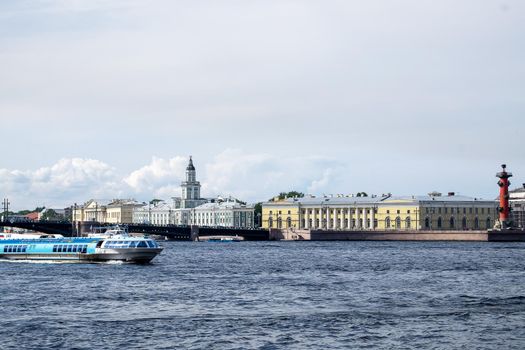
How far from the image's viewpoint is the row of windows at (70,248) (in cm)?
5420

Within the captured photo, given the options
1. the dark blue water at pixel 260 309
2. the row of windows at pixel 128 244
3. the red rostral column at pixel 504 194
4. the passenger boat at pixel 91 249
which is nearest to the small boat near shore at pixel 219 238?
the red rostral column at pixel 504 194

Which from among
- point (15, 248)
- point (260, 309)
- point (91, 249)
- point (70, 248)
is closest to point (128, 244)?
point (91, 249)

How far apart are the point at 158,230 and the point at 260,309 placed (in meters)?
95.7

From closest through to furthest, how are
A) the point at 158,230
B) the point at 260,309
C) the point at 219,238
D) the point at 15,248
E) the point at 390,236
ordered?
1. the point at 260,309
2. the point at 15,248
3. the point at 158,230
4. the point at 390,236
5. the point at 219,238

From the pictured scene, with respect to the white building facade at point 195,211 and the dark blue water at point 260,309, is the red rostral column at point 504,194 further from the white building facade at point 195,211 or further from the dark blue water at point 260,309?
the dark blue water at point 260,309

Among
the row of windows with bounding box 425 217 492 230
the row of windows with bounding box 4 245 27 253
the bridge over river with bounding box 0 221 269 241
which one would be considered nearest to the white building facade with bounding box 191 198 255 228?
the bridge over river with bounding box 0 221 269 241

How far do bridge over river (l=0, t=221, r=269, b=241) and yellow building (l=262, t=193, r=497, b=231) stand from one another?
15274 millimetres

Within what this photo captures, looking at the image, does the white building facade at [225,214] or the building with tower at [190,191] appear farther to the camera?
the building with tower at [190,191]

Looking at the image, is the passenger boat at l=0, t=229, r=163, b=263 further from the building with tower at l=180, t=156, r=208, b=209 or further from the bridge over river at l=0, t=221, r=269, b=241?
the building with tower at l=180, t=156, r=208, b=209

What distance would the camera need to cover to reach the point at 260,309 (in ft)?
98.8

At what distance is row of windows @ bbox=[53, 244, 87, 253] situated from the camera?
2134 inches

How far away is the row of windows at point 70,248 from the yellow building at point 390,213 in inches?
3432

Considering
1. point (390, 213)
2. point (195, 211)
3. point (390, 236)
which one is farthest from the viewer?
point (195, 211)

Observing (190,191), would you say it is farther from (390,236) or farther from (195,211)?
(390,236)
